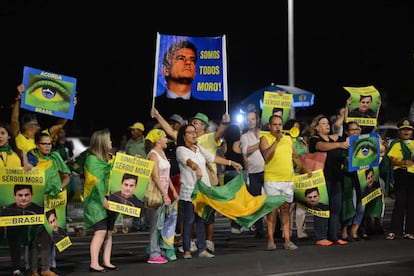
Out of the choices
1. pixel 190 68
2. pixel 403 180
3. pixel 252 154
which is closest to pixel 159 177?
pixel 252 154

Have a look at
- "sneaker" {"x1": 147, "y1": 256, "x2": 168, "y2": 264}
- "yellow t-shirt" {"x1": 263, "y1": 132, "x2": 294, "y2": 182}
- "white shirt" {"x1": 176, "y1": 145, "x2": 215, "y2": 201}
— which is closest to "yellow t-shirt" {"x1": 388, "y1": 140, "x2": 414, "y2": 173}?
"yellow t-shirt" {"x1": 263, "y1": 132, "x2": 294, "y2": 182}

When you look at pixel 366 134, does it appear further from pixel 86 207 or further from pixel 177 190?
pixel 86 207

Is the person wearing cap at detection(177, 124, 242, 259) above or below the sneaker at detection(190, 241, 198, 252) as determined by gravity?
above

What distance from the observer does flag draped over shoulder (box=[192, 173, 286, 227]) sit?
12.9 metres

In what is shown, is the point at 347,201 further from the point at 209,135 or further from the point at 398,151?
the point at 209,135

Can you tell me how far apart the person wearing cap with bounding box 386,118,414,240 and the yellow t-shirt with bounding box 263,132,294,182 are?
7.24 feet

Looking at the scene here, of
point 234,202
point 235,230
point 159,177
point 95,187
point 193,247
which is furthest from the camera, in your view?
point 235,230

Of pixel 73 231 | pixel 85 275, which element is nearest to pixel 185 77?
pixel 73 231

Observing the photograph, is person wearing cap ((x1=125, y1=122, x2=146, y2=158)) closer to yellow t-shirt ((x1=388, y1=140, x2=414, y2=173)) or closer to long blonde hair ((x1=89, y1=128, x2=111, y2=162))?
yellow t-shirt ((x1=388, y1=140, x2=414, y2=173))

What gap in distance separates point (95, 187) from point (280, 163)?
3.19 metres

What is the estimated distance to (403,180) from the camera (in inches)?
586

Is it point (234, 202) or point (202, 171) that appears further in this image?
point (234, 202)

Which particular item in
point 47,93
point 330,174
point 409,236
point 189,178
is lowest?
point 409,236

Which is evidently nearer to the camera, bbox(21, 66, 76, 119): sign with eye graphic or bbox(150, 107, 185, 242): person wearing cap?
bbox(21, 66, 76, 119): sign with eye graphic
